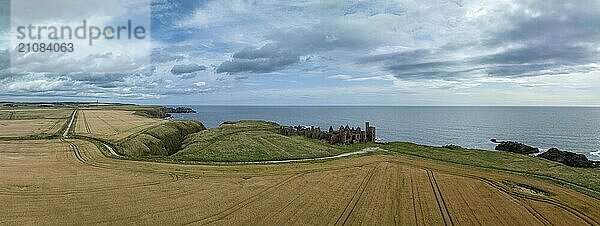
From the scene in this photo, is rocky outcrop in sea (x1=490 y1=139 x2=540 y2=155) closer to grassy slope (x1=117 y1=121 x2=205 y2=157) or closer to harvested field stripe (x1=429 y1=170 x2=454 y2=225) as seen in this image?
harvested field stripe (x1=429 y1=170 x2=454 y2=225)

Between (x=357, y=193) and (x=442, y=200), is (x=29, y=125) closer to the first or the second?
(x=357, y=193)

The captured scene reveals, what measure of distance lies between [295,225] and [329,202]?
5.27 meters

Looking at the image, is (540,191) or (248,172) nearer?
(540,191)

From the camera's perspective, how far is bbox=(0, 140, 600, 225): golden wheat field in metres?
23.6

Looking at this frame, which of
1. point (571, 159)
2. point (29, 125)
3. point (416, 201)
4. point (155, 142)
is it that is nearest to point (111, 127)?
point (29, 125)

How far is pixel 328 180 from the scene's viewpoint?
3438 cm

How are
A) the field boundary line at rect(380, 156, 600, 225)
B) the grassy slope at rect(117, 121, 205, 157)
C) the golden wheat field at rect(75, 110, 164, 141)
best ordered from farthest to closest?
1. the golden wheat field at rect(75, 110, 164, 141)
2. the grassy slope at rect(117, 121, 205, 157)
3. the field boundary line at rect(380, 156, 600, 225)

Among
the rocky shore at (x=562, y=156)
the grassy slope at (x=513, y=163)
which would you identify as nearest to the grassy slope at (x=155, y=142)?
the grassy slope at (x=513, y=163)

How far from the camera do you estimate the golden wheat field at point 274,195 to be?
2356cm

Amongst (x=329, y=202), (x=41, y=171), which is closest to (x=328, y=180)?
(x=329, y=202)

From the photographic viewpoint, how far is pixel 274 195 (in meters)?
28.9

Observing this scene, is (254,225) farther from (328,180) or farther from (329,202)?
(328,180)

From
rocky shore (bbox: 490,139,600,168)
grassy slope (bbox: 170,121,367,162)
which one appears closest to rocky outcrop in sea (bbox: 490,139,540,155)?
rocky shore (bbox: 490,139,600,168)

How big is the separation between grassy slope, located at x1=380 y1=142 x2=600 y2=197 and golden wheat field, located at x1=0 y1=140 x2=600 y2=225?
15.1 feet
